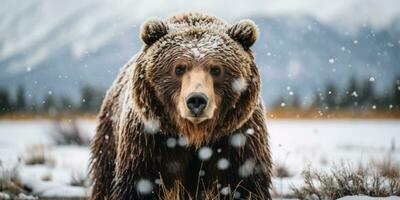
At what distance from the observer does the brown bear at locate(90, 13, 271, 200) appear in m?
4.71

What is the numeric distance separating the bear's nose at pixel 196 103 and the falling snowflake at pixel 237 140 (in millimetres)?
700

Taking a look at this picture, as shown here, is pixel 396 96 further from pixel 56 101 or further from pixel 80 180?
pixel 80 180

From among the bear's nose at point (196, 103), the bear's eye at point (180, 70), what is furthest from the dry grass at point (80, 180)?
the bear's nose at point (196, 103)

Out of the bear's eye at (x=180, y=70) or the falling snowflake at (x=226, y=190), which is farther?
the falling snowflake at (x=226, y=190)

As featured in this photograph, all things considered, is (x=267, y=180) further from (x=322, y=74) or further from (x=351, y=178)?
(x=322, y=74)

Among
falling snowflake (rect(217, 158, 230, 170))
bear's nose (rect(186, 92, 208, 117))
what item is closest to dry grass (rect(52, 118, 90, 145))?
falling snowflake (rect(217, 158, 230, 170))

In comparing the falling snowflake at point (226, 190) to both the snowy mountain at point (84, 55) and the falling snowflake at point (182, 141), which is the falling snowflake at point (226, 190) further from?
the snowy mountain at point (84, 55)

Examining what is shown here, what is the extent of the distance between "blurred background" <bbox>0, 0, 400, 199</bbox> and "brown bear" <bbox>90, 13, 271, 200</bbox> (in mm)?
595

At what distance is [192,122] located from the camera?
15.3ft

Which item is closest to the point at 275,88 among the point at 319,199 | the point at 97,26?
the point at 97,26

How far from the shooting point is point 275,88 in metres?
183

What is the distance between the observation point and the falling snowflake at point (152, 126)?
4.80m

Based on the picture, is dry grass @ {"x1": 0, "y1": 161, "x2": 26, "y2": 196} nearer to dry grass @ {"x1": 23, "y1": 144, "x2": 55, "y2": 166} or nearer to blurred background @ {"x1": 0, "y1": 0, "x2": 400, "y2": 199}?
blurred background @ {"x1": 0, "y1": 0, "x2": 400, "y2": 199}

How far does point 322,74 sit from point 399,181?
184190 millimetres
